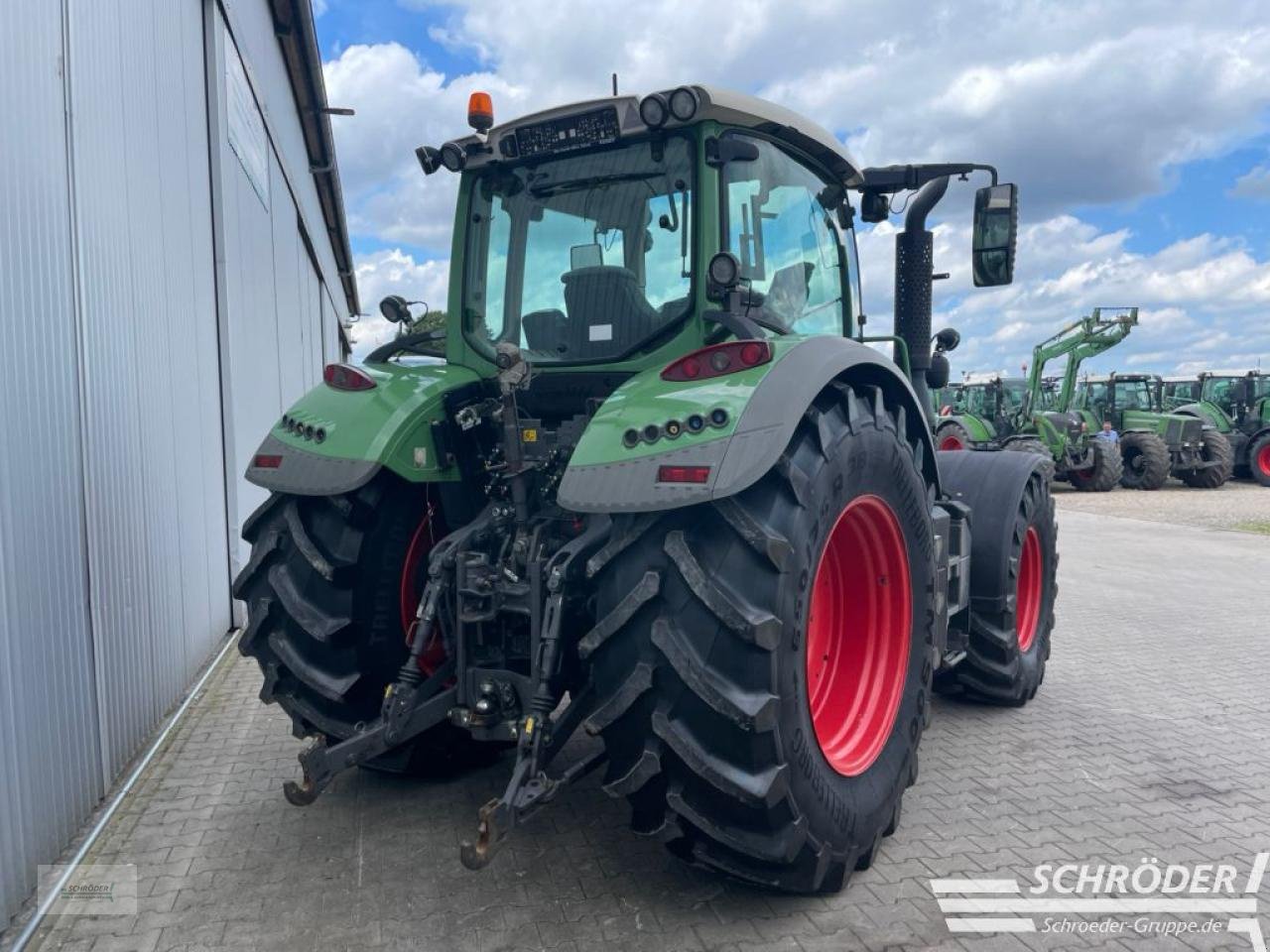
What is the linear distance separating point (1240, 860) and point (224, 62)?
8.12 m

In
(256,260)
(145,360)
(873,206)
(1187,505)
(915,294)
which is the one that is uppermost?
(256,260)

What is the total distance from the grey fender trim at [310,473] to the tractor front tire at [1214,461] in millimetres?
21077

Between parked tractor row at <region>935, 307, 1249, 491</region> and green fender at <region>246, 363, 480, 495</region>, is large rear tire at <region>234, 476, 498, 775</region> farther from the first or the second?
parked tractor row at <region>935, 307, 1249, 491</region>

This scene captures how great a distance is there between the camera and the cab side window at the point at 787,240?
3.34m

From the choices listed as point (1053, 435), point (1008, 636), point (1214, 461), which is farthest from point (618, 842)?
point (1214, 461)

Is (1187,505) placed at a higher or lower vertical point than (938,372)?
lower

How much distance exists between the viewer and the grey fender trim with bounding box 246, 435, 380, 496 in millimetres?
3115

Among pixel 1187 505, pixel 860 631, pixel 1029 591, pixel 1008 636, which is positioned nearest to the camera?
pixel 860 631

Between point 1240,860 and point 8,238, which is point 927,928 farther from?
point 8,238

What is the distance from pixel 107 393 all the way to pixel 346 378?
1330 mm

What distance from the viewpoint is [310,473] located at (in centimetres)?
321

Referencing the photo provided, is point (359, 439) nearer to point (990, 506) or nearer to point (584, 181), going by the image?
point (584, 181)

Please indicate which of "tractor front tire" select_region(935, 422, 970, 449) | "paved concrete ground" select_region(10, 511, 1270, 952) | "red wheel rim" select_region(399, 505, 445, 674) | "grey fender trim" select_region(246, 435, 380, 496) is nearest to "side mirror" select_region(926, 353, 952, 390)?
"paved concrete ground" select_region(10, 511, 1270, 952)

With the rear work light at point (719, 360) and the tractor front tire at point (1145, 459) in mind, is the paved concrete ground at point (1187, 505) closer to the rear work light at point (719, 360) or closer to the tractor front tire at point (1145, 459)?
the tractor front tire at point (1145, 459)
